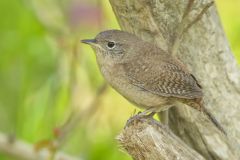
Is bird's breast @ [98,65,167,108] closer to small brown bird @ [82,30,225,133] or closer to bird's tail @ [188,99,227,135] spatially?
small brown bird @ [82,30,225,133]

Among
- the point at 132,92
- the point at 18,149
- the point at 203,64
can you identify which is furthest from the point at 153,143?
the point at 18,149

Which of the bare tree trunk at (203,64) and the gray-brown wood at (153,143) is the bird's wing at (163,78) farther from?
the gray-brown wood at (153,143)

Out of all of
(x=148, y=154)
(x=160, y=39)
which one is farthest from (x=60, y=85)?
(x=148, y=154)

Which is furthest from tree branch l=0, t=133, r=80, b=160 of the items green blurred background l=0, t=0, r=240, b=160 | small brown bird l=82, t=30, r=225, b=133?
small brown bird l=82, t=30, r=225, b=133

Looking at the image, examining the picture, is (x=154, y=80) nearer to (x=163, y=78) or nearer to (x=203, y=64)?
(x=163, y=78)

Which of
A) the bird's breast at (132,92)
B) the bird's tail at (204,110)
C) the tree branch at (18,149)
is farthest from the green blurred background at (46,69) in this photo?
the bird's tail at (204,110)

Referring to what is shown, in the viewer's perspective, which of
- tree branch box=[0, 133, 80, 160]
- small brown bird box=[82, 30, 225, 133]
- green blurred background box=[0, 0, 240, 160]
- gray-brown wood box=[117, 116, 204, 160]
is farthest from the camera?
green blurred background box=[0, 0, 240, 160]
